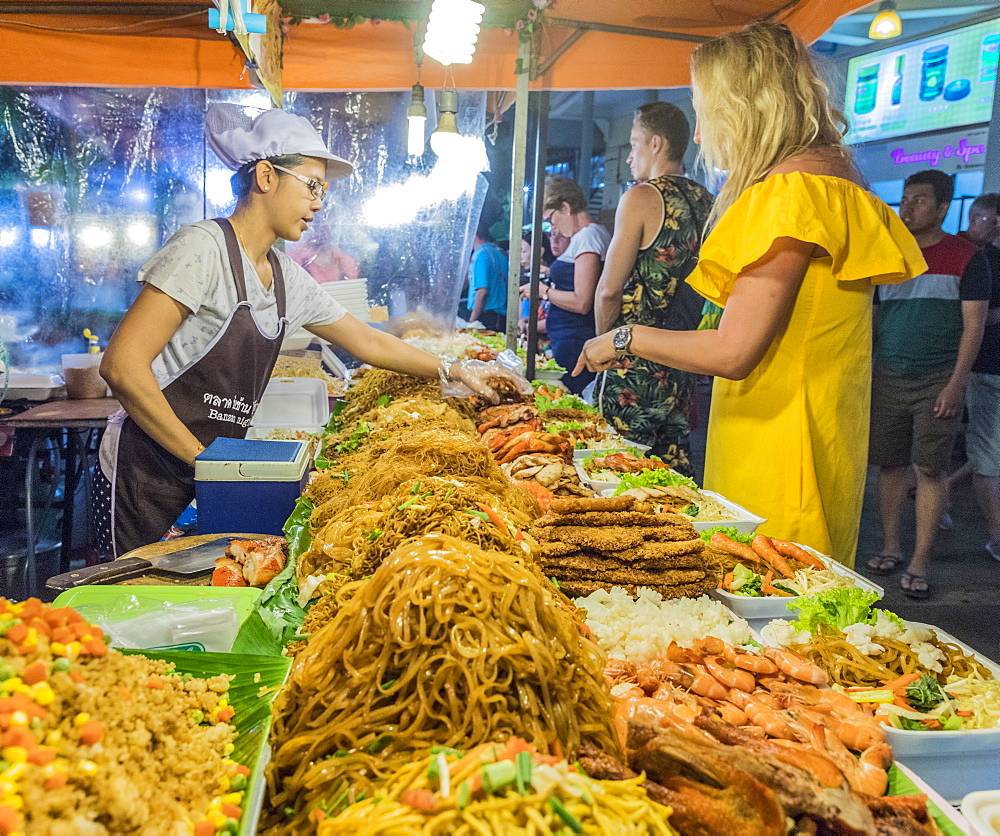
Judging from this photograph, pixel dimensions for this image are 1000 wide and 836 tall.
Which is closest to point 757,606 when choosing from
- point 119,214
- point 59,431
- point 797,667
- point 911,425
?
point 797,667

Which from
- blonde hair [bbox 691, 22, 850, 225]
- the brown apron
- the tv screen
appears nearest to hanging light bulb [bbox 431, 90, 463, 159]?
the brown apron

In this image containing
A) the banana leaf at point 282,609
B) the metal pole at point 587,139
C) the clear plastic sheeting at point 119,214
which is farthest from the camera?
the metal pole at point 587,139

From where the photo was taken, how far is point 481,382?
14.5 ft

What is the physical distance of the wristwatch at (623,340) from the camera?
3.26 meters

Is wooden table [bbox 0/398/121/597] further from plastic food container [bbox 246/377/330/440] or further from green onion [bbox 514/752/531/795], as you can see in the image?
green onion [bbox 514/752/531/795]

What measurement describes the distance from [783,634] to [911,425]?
507cm

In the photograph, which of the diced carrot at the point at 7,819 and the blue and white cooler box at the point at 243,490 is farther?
the blue and white cooler box at the point at 243,490

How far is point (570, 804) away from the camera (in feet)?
3.32

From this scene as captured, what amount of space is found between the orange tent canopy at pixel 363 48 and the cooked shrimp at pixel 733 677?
3.71 metres

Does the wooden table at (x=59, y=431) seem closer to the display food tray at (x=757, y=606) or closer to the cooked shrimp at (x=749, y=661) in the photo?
the display food tray at (x=757, y=606)

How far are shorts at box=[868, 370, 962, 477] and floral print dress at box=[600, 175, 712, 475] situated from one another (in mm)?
2230

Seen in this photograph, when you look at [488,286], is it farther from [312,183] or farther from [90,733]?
[90,733]

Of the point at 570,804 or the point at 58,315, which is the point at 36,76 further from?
the point at 570,804

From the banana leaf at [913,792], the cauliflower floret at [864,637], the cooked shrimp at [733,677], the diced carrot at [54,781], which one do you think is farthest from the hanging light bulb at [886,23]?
the diced carrot at [54,781]
